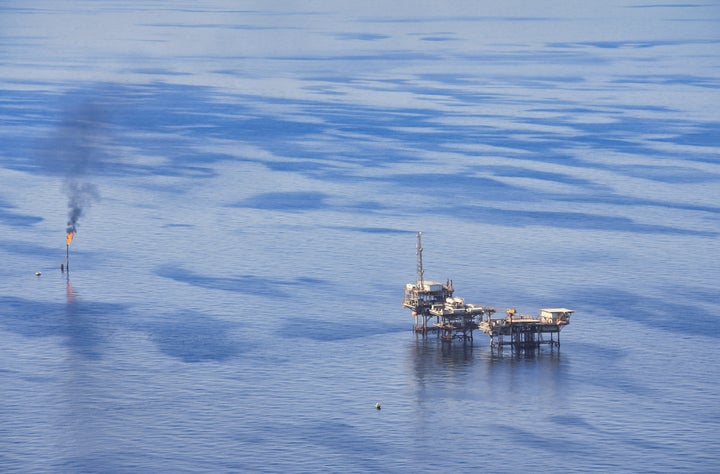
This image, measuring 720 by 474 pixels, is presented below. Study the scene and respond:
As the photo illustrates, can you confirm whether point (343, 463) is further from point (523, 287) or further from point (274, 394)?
point (523, 287)

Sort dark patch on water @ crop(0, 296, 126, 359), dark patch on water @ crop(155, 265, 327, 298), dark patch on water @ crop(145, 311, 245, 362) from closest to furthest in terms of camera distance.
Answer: dark patch on water @ crop(145, 311, 245, 362)
dark patch on water @ crop(0, 296, 126, 359)
dark patch on water @ crop(155, 265, 327, 298)

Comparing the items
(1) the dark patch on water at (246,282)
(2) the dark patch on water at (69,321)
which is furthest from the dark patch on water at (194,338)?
(1) the dark patch on water at (246,282)

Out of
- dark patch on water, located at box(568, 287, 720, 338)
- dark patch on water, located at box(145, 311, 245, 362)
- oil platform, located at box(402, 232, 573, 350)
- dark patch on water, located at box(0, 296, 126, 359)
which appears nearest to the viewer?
dark patch on water, located at box(145, 311, 245, 362)

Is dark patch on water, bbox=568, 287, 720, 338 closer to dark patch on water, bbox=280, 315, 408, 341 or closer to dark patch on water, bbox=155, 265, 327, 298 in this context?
Result: dark patch on water, bbox=280, 315, 408, 341

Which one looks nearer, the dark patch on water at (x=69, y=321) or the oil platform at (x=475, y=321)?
the oil platform at (x=475, y=321)

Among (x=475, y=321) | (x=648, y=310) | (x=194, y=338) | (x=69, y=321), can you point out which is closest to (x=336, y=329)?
(x=475, y=321)

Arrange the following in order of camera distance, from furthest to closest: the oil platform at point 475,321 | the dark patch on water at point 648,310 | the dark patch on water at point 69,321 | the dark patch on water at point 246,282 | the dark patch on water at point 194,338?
the dark patch on water at point 246,282
the dark patch on water at point 648,310
the dark patch on water at point 69,321
the oil platform at point 475,321
the dark patch on water at point 194,338

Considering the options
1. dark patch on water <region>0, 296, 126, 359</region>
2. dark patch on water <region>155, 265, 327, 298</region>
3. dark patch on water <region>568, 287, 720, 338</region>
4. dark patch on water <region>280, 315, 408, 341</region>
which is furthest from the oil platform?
dark patch on water <region>0, 296, 126, 359</region>

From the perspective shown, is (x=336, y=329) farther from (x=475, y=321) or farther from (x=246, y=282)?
(x=246, y=282)

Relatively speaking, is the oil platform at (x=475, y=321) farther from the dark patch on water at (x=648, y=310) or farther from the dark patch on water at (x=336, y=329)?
the dark patch on water at (x=648, y=310)
